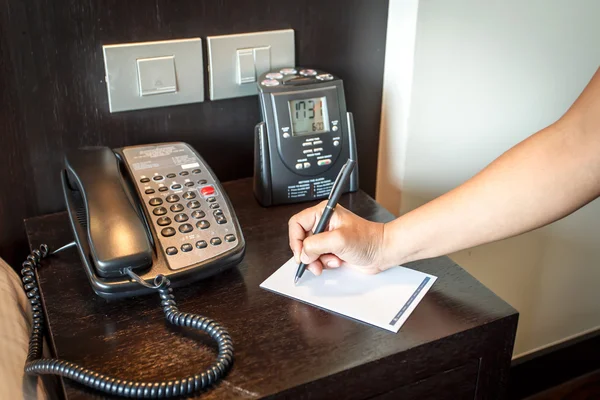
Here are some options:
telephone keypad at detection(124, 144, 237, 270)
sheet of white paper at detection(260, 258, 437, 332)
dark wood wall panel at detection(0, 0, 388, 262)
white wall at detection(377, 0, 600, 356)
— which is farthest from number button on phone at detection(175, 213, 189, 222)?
white wall at detection(377, 0, 600, 356)

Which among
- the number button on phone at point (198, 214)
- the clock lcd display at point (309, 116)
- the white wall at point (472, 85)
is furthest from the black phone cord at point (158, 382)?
the white wall at point (472, 85)

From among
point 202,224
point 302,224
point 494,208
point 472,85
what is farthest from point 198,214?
point 472,85

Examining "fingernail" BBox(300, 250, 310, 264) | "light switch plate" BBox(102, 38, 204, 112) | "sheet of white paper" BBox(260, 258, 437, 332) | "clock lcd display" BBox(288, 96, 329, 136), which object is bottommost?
"sheet of white paper" BBox(260, 258, 437, 332)

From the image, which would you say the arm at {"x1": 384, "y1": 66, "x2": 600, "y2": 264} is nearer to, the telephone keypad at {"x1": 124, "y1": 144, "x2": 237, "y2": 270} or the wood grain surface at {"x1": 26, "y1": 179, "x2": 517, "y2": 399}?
the wood grain surface at {"x1": 26, "y1": 179, "x2": 517, "y2": 399}

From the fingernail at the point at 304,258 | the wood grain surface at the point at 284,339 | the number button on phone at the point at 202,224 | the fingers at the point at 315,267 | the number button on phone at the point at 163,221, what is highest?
the number button on phone at the point at 163,221

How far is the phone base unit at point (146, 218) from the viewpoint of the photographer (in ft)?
2.32

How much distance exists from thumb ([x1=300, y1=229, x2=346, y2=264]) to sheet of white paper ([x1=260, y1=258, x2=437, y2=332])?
1.6 inches

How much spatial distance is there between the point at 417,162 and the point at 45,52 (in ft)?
2.02

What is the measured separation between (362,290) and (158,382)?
0.88 ft

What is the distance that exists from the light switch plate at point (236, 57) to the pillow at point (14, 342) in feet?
1.31

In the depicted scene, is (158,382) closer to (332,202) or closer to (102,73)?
(332,202)

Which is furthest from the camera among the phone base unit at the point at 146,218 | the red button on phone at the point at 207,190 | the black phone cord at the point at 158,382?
the red button on phone at the point at 207,190

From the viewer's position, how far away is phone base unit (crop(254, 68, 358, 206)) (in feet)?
3.07

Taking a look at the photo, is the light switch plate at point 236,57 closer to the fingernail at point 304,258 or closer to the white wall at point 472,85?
the white wall at point 472,85
